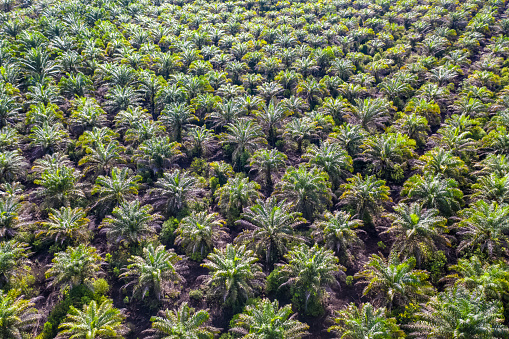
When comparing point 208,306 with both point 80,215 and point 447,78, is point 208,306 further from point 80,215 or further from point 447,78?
point 447,78

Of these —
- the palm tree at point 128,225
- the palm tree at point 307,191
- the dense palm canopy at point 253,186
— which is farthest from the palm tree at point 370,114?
the palm tree at point 128,225

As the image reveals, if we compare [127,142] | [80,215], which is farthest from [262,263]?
[127,142]

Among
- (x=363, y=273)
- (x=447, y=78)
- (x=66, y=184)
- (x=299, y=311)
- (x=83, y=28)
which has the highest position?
(x=83, y=28)

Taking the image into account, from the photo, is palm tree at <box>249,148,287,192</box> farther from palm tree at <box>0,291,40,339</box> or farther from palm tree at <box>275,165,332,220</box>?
palm tree at <box>0,291,40,339</box>

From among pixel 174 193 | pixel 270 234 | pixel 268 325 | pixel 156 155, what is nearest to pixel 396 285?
pixel 268 325

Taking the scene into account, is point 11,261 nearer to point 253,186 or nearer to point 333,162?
point 253,186

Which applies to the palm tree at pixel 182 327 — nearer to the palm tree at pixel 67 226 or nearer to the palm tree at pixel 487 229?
the palm tree at pixel 67 226
